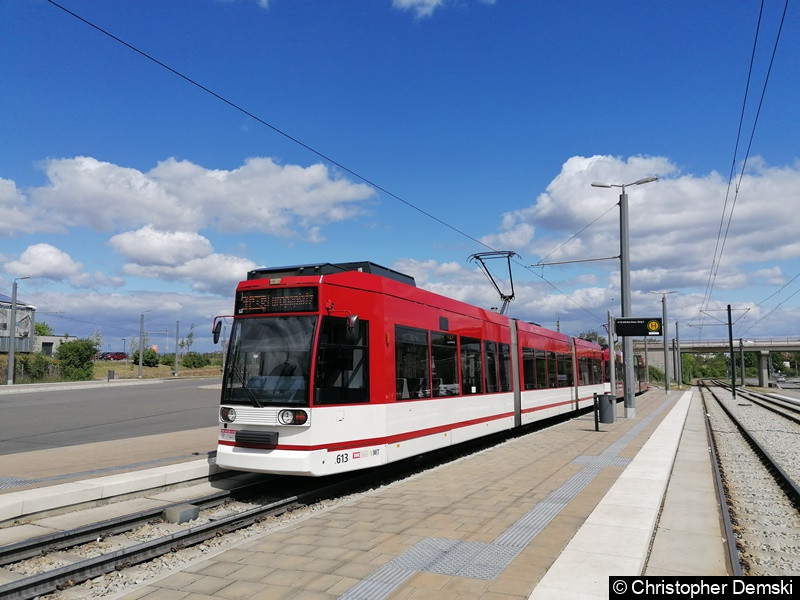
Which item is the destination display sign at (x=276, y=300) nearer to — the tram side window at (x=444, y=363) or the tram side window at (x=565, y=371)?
the tram side window at (x=444, y=363)

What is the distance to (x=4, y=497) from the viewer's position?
726 centimetres

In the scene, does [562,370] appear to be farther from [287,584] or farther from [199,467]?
[287,584]

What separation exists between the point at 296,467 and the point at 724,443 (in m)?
13.9

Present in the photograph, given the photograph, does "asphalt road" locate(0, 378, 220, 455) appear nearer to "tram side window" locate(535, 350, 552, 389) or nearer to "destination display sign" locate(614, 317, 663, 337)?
"tram side window" locate(535, 350, 552, 389)

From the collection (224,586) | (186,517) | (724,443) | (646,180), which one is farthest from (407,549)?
(646,180)

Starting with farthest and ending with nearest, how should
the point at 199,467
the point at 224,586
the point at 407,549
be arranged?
1. the point at 199,467
2. the point at 407,549
3. the point at 224,586

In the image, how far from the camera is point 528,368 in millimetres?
17016

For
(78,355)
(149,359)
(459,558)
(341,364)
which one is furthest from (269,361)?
(149,359)

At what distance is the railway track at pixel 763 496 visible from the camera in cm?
627

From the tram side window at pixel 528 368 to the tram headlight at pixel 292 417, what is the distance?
9.69m

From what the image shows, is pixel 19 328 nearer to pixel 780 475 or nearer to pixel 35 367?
pixel 35 367

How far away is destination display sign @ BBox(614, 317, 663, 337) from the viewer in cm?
1922

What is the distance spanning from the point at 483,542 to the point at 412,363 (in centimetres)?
433

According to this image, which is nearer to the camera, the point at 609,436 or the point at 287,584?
the point at 287,584
